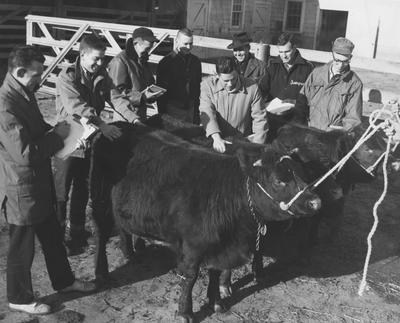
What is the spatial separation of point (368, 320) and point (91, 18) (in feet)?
47.0

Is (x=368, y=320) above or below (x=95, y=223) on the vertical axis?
below

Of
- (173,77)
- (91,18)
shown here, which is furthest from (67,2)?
(173,77)

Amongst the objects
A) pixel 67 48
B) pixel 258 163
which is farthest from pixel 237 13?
pixel 258 163

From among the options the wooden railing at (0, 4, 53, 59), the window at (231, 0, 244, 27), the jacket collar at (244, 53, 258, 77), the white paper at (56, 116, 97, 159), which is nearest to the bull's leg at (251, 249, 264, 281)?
the white paper at (56, 116, 97, 159)

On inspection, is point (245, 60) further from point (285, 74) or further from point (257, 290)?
point (257, 290)

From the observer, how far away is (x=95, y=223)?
461cm

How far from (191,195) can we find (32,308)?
1479mm

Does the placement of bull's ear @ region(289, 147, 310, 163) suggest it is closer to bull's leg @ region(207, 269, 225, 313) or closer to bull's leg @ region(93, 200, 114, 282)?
bull's leg @ region(207, 269, 225, 313)

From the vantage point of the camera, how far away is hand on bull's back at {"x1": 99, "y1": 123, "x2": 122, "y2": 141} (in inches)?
172

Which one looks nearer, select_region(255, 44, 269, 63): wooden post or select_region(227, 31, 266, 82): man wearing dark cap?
select_region(227, 31, 266, 82): man wearing dark cap

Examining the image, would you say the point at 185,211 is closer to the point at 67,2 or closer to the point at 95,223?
the point at 95,223

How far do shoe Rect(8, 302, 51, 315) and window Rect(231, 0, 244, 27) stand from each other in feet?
63.7

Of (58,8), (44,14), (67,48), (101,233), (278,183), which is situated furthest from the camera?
(44,14)

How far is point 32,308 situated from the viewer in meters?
3.95
